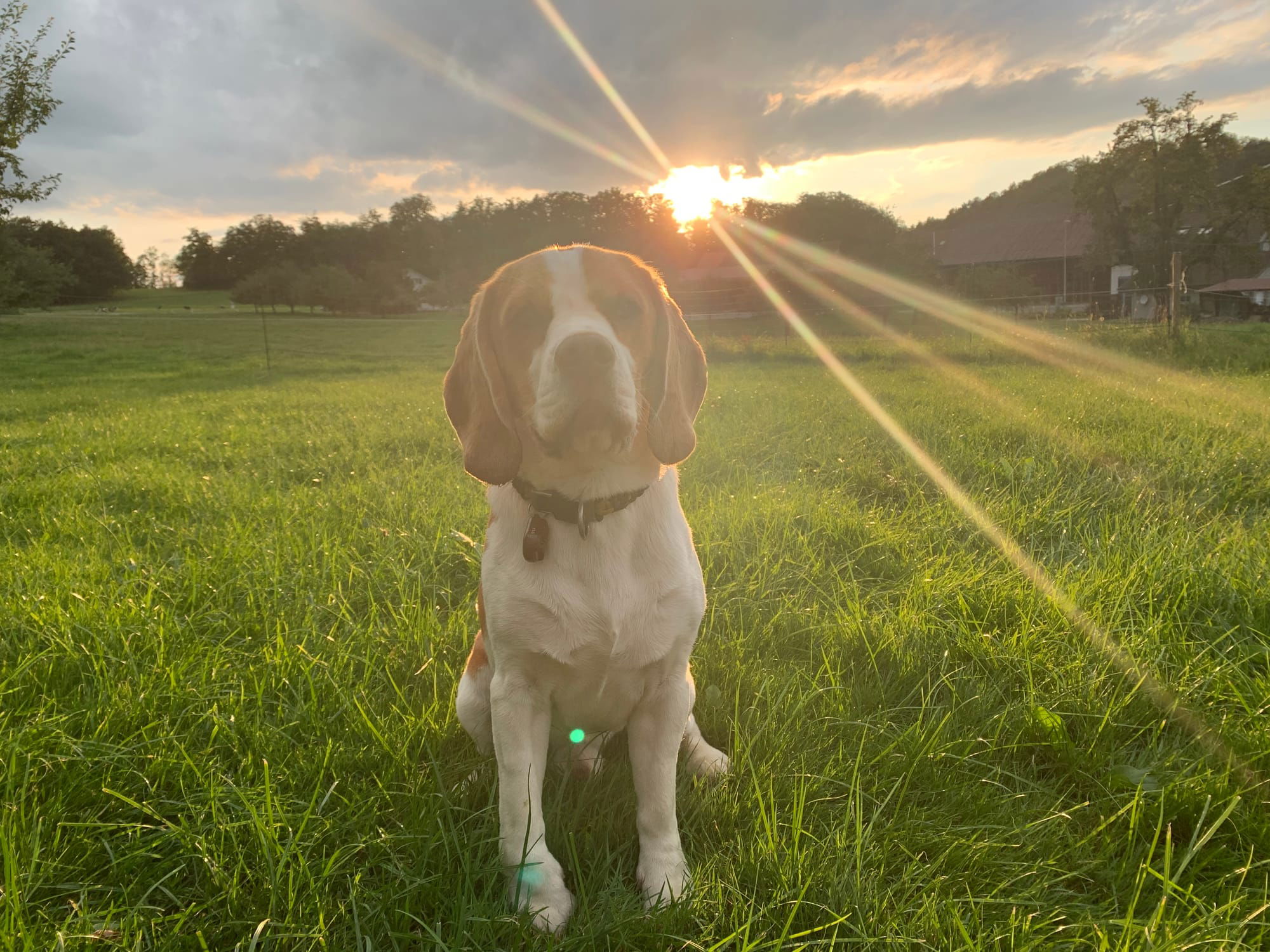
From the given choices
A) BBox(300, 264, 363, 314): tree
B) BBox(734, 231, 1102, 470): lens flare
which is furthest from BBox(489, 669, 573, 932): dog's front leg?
BBox(300, 264, 363, 314): tree

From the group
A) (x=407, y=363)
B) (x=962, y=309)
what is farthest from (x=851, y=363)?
(x=962, y=309)

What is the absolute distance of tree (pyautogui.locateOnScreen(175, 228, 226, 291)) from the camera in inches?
2970

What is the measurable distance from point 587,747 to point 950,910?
1.02 metres

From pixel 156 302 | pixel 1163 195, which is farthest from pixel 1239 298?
pixel 156 302

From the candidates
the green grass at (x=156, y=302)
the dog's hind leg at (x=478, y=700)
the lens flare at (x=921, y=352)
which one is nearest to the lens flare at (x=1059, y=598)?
the lens flare at (x=921, y=352)

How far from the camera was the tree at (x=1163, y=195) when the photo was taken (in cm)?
3447

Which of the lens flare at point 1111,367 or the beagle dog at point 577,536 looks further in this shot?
the lens flare at point 1111,367

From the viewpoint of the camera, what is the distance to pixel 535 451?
1.92 metres

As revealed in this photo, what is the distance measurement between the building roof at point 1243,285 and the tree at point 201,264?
88.3 m

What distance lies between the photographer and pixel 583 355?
172cm

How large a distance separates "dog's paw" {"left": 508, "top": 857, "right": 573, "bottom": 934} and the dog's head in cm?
93

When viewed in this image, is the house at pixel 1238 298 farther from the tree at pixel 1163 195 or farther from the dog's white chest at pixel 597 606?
the dog's white chest at pixel 597 606

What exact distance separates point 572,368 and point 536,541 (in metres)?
0.44

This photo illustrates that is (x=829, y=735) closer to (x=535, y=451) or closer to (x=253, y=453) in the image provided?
(x=535, y=451)
